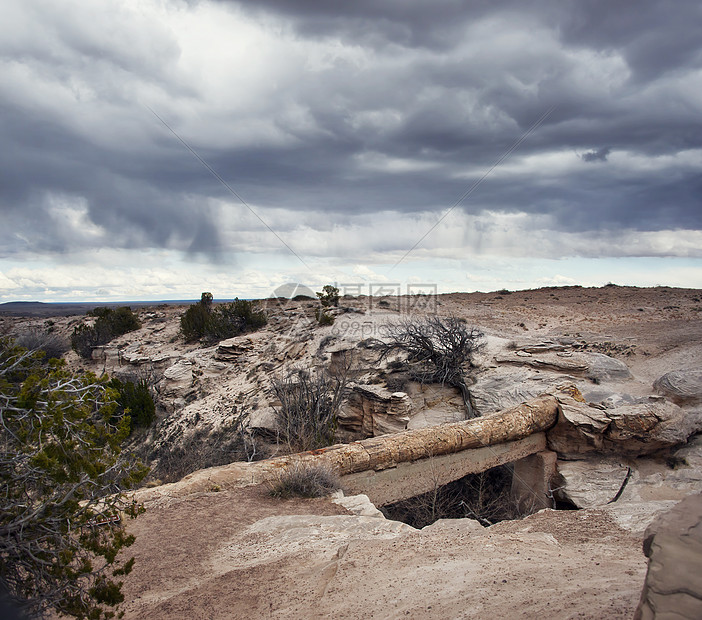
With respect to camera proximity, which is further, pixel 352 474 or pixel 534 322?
pixel 534 322

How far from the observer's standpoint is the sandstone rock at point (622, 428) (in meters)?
8.67

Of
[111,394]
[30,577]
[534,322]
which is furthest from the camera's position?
[534,322]

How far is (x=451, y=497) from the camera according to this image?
941 centimetres

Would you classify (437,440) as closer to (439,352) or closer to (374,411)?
(374,411)

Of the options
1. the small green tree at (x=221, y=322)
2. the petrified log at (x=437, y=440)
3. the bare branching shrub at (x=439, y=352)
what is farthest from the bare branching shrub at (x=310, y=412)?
the small green tree at (x=221, y=322)

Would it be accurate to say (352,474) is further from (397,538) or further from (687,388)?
(687,388)

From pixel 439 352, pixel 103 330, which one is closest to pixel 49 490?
pixel 439 352

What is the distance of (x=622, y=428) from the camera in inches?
344

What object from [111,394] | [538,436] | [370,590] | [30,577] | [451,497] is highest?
[111,394]

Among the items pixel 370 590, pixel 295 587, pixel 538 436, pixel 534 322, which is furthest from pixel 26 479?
pixel 534 322

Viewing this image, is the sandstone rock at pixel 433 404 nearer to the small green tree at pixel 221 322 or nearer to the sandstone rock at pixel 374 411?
the sandstone rock at pixel 374 411

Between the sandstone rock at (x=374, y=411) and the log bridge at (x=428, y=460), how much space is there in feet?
9.98

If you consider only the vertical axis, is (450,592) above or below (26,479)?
below

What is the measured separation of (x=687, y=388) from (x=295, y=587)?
9.91 m
